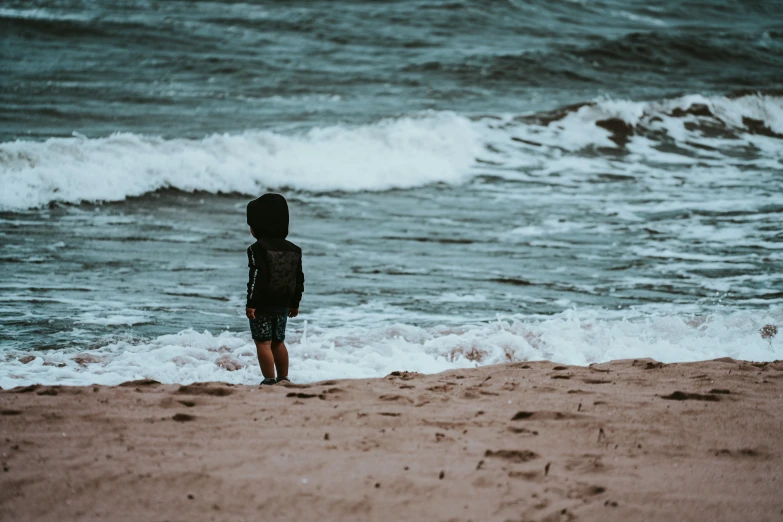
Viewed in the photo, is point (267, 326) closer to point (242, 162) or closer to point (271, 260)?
point (271, 260)

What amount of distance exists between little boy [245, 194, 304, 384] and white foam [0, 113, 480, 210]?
7.36 meters

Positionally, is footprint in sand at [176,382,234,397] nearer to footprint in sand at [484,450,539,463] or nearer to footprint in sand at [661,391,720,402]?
footprint in sand at [484,450,539,463]

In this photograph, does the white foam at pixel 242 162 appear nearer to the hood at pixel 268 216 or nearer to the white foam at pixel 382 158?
the white foam at pixel 382 158

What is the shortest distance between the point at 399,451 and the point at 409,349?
2510 mm

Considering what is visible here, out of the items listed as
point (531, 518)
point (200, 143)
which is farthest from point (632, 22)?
point (531, 518)

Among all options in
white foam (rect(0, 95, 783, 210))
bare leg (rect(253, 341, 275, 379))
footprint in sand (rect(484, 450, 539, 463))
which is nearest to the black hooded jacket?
bare leg (rect(253, 341, 275, 379))

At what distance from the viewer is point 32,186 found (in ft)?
38.2

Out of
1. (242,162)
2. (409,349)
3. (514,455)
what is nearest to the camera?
(514,455)

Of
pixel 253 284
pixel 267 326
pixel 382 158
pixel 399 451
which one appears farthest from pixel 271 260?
pixel 382 158

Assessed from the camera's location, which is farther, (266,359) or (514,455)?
(266,359)

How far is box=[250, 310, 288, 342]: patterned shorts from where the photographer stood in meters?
5.07

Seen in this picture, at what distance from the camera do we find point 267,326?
5.09 m

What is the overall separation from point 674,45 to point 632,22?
3059 millimetres

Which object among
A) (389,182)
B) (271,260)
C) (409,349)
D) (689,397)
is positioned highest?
(271,260)
